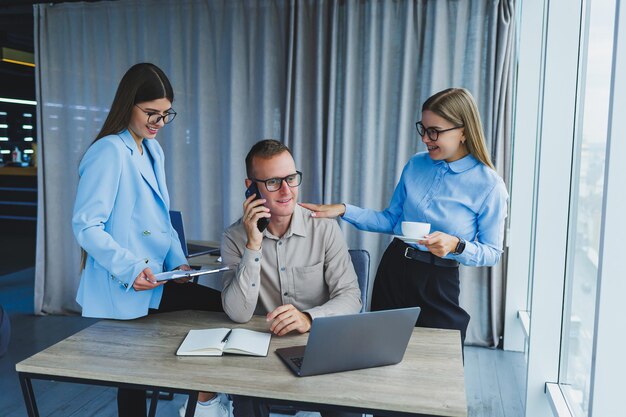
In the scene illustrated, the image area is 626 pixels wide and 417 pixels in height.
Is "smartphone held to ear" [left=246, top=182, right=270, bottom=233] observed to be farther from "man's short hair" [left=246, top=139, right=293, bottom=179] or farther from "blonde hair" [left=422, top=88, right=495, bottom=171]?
"blonde hair" [left=422, top=88, right=495, bottom=171]

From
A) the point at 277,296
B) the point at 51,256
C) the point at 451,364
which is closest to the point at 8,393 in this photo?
the point at 51,256

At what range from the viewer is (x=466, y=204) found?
241 cm

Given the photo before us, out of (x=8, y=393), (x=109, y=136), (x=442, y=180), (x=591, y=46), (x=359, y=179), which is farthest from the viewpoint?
(x=359, y=179)

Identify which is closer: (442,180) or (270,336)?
(270,336)

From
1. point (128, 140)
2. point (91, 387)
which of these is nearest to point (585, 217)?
point (128, 140)

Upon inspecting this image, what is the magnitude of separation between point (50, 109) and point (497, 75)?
3.60 meters

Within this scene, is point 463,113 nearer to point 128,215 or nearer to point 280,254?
point 280,254

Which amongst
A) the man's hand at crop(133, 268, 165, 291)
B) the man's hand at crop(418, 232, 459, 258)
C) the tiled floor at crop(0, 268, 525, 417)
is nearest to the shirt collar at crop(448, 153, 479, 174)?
the man's hand at crop(418, 232, 459, 258)

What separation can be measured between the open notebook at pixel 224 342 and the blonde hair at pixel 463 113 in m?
1.15

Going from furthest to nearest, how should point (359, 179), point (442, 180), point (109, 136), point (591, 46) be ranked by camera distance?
point (359, 179)
point (591, 46)
point (442, 180)
point (109, 136)

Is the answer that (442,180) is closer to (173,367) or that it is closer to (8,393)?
(173,367)

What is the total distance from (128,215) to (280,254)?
0.61 metres

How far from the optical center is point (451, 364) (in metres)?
1.74

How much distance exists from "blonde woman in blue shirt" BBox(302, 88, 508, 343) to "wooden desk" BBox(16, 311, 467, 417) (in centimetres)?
46
